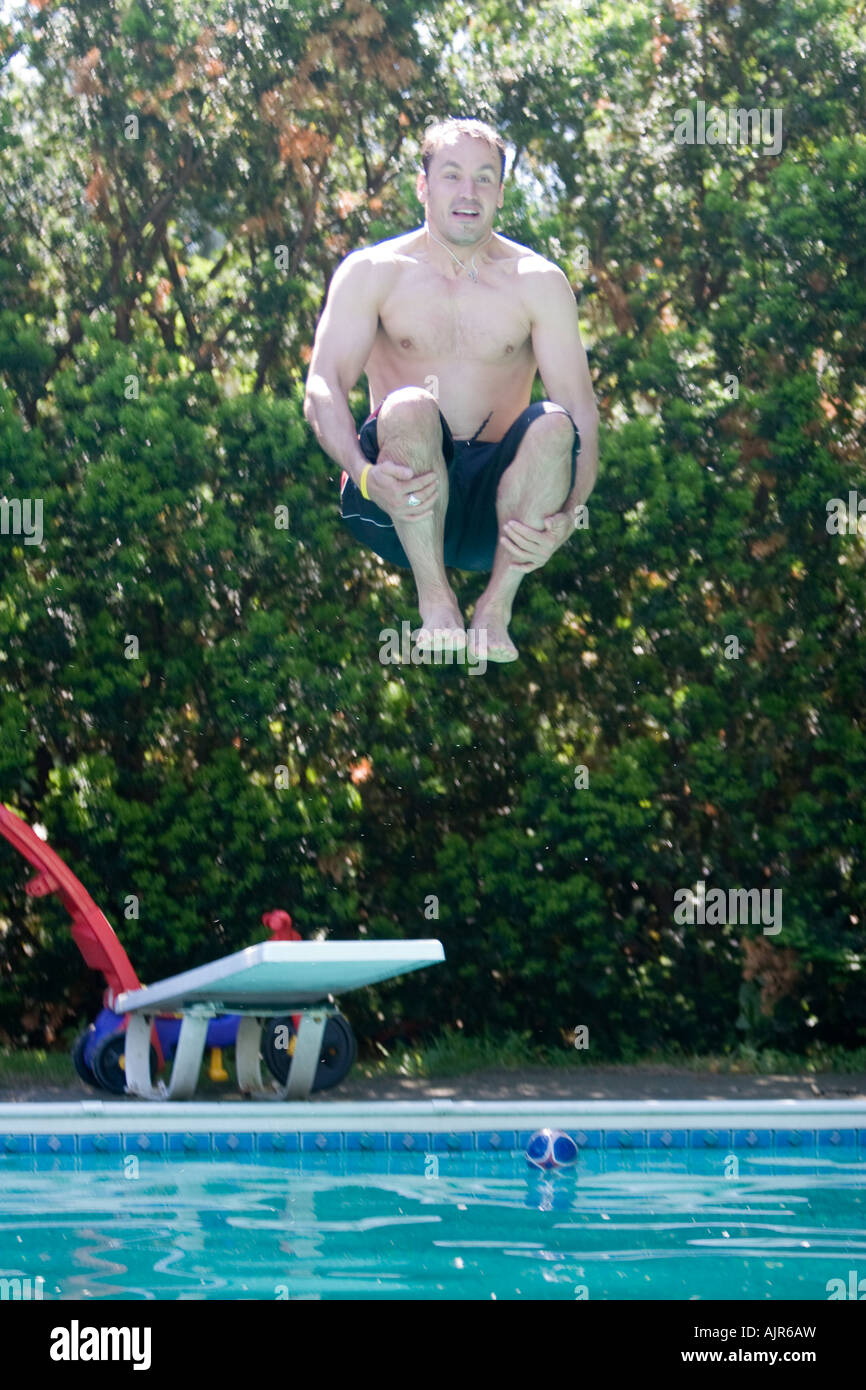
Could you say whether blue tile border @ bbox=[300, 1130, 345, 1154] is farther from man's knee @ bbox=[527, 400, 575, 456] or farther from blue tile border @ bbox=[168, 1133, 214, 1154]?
man's knee @ bbox=[527, 400, 575, 456]

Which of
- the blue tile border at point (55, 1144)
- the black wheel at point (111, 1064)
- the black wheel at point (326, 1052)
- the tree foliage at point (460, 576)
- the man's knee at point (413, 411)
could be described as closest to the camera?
the man's knee at point (413, 411)

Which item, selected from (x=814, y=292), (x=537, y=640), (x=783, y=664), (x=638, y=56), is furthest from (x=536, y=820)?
(x=638, y=56)

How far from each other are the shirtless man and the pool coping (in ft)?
11.1

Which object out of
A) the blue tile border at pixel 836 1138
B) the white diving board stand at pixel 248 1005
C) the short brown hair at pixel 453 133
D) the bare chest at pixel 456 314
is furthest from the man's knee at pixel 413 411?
the blue tile border at pixel 836 1138

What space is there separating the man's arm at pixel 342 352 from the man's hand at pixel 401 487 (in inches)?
6.9

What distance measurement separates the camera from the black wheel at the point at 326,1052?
26.3 feet

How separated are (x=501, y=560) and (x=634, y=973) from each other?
17.6 ft

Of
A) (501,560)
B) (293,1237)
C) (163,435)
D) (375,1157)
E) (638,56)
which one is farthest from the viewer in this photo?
(638,56)

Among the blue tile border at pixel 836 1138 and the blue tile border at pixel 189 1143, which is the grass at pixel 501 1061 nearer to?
the blue tile border at pixel 189 1143

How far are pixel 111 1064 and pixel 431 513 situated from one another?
14.8 ft

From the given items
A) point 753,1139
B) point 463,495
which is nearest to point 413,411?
point 463,495

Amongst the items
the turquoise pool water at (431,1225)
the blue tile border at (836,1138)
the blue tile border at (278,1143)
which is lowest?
the turquoise pool water at (431,1225)

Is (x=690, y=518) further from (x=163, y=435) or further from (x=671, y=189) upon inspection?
(x=163, y=435)

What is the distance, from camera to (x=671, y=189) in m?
9.96
